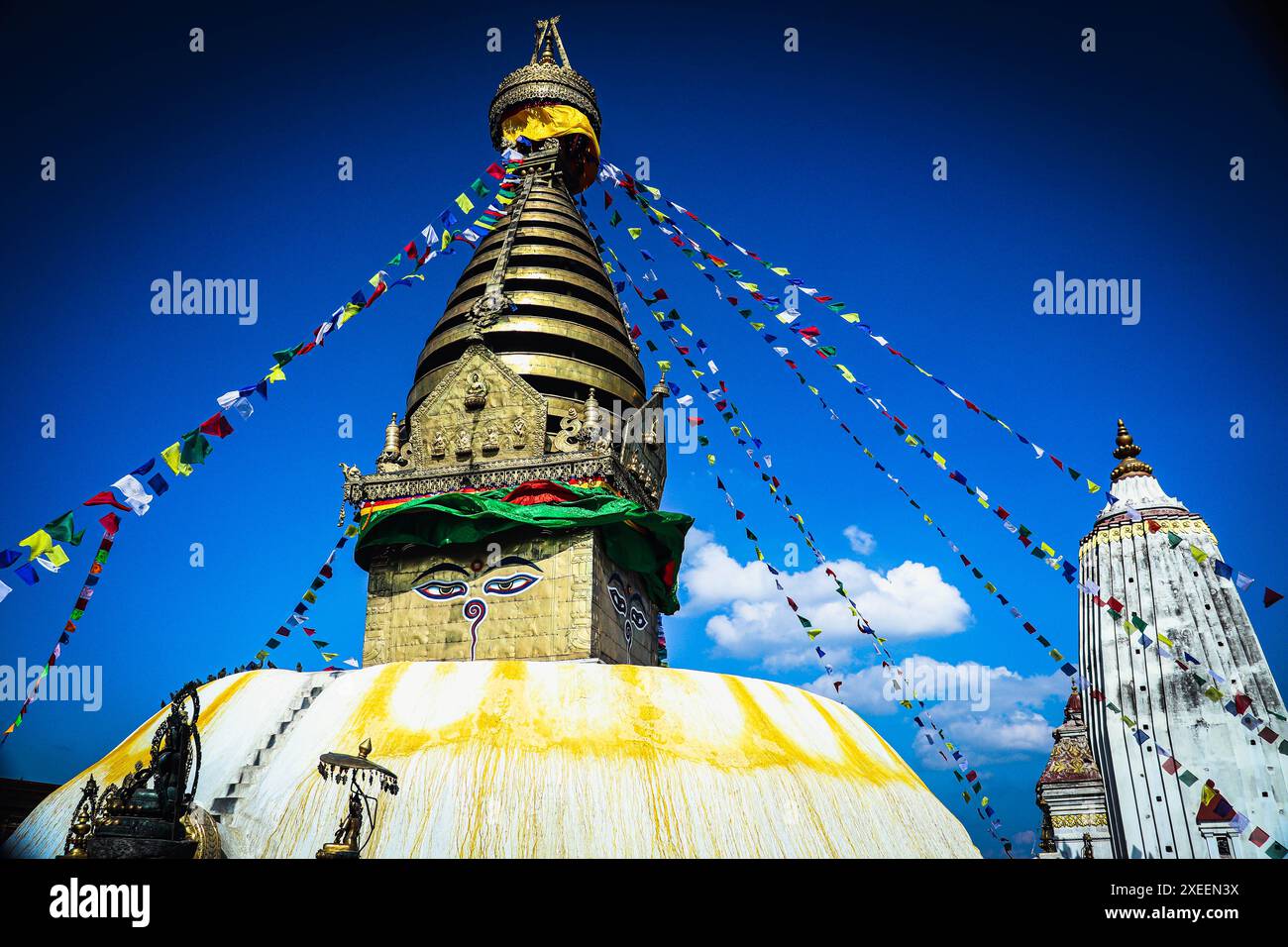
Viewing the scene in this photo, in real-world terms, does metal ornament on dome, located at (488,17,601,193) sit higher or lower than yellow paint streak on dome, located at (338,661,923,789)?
higher

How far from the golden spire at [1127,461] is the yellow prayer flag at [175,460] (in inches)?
1050

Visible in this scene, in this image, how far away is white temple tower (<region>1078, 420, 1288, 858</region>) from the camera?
21.2 meters

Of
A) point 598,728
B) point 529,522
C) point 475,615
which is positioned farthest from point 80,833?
point 529,522

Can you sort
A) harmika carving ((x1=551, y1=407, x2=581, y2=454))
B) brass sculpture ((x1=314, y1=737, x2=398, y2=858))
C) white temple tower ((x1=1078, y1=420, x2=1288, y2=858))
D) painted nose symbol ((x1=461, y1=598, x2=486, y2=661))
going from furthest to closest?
white temple tower ((x1=1078, y1=420, x2=1288, y2=858)), harmika carving ((x1=551, y1=407, x2=581, y2=454)), painted nose symbol ((x1=461, y1=598, x2=486, y2=661)), brass sculpture ((x1=314, y1=737, x2=398, y2=858))

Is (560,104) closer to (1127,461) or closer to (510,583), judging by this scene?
(510,583)

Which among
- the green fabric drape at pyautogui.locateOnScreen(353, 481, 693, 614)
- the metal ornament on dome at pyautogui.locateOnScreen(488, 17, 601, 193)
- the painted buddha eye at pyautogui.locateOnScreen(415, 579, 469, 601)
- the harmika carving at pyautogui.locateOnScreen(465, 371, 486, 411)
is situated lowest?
the painted buddha eye at pyautogui.locateOnScreen(415, 579, 469, 601)

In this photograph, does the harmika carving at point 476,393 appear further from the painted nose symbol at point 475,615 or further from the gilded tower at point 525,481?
the painted nose symbol at point 475,615

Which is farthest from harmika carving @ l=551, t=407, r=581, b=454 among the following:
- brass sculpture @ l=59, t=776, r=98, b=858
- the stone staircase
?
brass sculpture @ l=59, t=776, r=98, b=858

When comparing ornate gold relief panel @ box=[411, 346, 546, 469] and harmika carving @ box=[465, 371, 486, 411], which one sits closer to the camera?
ornate gold relief panel @ box=[411, 346, 546, 469]

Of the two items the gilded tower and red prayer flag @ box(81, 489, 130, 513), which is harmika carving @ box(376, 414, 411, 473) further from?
red prayer flag @ box(81, 489, 130, 513)

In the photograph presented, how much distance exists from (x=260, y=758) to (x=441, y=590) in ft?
12.6

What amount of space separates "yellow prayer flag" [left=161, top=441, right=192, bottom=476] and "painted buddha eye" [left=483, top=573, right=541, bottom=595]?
393 cm
